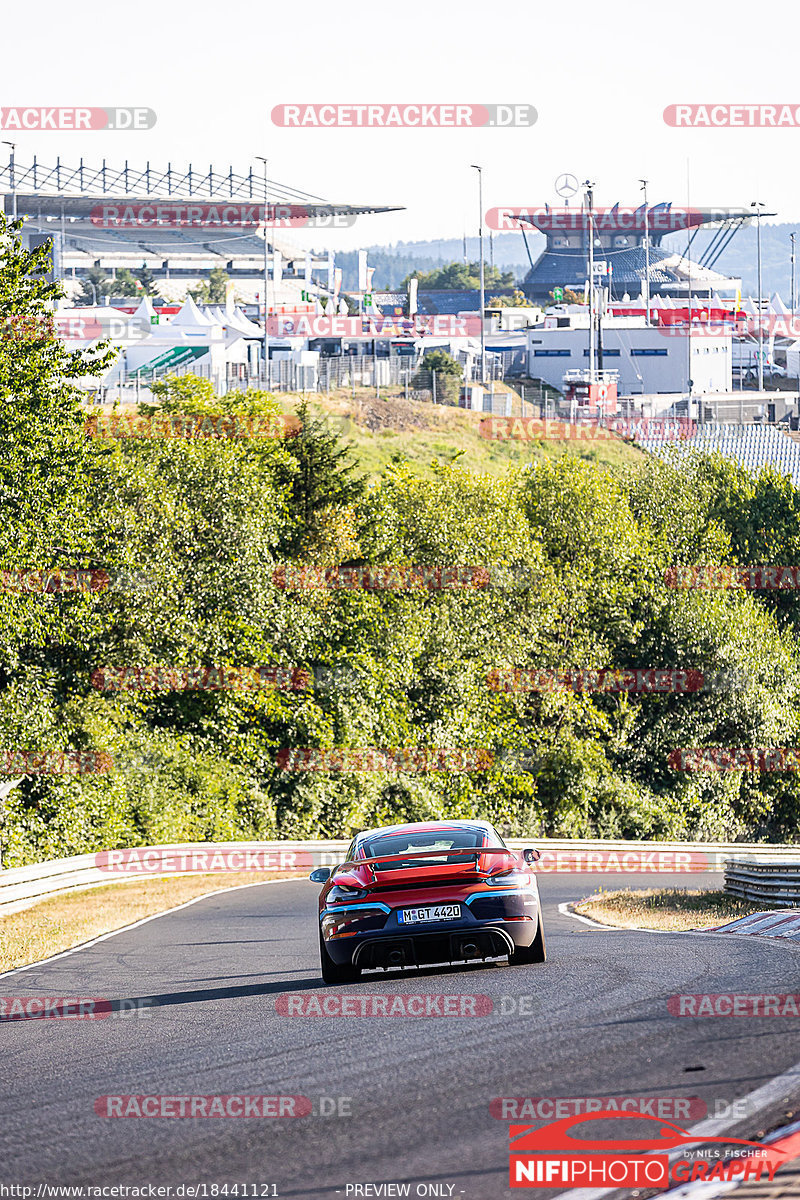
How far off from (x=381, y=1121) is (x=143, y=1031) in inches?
134

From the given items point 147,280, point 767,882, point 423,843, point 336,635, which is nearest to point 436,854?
point 423,843

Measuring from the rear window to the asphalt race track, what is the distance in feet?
3.30

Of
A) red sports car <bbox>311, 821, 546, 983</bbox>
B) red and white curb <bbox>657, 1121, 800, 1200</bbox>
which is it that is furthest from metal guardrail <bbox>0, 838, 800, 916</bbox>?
red and white curb <bbox>657, 1121, 800, 1200</bbox>

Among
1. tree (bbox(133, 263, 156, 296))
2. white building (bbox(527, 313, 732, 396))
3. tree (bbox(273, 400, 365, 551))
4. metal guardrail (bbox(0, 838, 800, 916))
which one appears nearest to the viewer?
metal guardrail (bbox(0, 838, 800, 916))

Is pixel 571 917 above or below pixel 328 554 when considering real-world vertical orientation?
below

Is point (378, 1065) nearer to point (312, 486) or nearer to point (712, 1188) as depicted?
point (712, 1188)

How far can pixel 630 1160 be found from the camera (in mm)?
5531

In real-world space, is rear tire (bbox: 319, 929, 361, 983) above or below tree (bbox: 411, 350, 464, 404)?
below

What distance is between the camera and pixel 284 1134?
20.0 ft

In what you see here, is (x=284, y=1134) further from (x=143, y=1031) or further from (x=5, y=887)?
(x=5, y=887)

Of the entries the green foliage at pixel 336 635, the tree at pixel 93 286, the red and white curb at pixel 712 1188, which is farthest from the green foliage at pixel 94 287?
the red and white curb at pixel 712 1188

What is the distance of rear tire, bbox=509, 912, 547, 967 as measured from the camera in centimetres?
1049

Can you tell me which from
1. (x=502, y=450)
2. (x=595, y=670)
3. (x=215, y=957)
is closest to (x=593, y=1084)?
(x=215, y=957)

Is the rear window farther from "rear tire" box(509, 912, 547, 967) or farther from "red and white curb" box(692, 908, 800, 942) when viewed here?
"red and white curb" box(692, 908, 800, 942)
